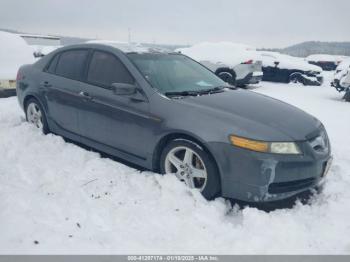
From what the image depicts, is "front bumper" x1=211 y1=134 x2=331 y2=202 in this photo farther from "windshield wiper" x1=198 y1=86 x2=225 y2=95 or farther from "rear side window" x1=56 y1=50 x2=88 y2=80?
"rear side window" x1=56 y1=50 x2=88 y2=80

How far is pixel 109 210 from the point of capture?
10.7 ft

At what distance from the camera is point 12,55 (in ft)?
30.4

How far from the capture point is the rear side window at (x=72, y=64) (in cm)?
459

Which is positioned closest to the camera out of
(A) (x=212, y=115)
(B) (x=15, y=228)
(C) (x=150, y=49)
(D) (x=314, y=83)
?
(B) (x=15, y=228)

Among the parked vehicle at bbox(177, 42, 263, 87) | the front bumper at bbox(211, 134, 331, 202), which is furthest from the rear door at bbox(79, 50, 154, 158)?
the parked vehicle at bbox(177, 42, 263, 87)

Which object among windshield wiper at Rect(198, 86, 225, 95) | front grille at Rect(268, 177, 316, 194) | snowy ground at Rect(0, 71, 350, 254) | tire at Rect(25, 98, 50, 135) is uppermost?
windshield wiper at Rect(198, 86, 225, 95)

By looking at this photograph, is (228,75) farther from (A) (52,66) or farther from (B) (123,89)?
(B) (123,89)

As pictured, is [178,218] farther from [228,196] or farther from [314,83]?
[314,83]

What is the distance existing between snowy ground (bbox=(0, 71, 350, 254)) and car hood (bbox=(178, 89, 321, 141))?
29.6 inches

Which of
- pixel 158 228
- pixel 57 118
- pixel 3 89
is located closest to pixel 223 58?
pixel 3 89

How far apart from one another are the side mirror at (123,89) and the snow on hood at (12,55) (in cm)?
581

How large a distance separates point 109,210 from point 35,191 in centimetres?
91

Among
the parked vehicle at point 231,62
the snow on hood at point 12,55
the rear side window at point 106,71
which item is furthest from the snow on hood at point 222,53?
the rear side window at point 106,71

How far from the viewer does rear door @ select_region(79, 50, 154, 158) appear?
3.80m
